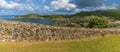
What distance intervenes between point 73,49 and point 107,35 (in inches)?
553

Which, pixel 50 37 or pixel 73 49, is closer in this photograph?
pixel 73 49

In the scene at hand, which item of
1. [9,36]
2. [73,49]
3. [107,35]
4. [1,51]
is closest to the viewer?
[1,51]

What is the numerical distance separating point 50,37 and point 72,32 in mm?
3622

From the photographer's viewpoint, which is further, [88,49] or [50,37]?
[50,37]

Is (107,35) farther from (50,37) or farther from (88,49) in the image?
(88,49)

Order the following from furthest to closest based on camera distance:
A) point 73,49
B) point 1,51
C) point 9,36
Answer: point 9,36 < point 73,49 < point 1,51

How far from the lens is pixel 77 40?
39094mm

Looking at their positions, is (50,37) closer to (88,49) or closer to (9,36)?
(9,36)

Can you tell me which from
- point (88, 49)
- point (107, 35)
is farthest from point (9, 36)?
point (107, 35)

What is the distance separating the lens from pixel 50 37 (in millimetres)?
39188

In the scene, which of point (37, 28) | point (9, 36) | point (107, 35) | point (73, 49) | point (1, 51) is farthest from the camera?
point (107, 35)

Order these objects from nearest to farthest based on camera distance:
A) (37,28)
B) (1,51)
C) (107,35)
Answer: (1,51) → (37,28) → (107,35)

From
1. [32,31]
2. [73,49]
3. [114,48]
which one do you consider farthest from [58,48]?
[32,31]

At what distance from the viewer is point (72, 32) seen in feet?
135
